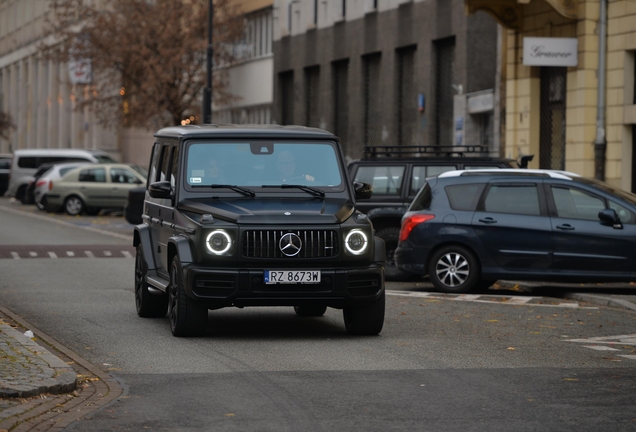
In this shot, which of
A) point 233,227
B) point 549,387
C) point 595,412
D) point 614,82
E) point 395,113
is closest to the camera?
point 595,412

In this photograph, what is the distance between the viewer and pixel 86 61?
6022 cm

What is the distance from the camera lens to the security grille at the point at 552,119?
30016mm

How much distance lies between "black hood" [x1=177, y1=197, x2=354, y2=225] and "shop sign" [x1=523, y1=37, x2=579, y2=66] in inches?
645

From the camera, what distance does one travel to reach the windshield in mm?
12852

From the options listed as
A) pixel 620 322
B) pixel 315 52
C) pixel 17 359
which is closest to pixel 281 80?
pixel 315 52

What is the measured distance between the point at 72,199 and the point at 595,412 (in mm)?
34142

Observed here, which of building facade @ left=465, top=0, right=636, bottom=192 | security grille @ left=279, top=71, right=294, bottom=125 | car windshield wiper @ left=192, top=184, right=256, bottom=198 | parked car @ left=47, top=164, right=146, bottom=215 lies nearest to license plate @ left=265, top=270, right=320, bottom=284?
car windshield wiper @ left=192, top=184, right=256, bottom=198

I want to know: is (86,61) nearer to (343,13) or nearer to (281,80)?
(281,80)

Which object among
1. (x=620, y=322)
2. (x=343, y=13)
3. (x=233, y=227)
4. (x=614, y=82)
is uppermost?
(x=343, y=13)

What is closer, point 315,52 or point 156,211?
point 156,211

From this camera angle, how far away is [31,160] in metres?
50.8

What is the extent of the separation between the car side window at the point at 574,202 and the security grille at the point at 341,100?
26.9 meters

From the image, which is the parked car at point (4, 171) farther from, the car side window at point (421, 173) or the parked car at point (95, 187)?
the car side window at point (421, 173)

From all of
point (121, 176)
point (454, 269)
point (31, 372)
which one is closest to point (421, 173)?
point (454, 269)
